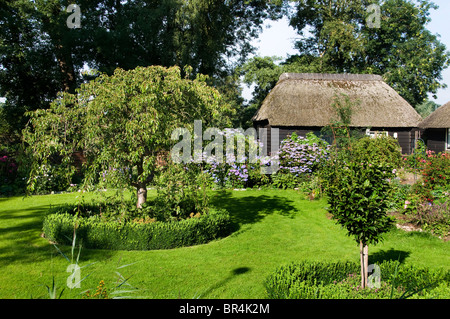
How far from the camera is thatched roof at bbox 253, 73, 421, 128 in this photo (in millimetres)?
18172

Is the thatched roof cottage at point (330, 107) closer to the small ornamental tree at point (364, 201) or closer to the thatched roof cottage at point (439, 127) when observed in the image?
the thatched roof cottage at point (439, 127)

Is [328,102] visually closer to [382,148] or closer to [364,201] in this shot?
[382,148]

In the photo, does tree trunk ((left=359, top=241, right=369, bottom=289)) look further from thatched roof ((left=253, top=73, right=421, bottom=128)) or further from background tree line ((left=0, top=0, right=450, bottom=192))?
thatched roof ((left=253, top=73, right=421, bottom=128))

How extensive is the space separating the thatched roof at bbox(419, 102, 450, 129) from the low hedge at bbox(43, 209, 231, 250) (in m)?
18.8

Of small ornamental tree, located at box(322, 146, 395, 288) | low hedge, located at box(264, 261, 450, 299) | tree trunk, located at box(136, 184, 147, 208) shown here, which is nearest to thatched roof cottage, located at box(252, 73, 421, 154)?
tree trunk, located at box(136, 184, 147, 208)

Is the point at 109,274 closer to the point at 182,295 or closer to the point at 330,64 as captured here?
the point at 182,295

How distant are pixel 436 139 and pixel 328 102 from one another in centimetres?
1021

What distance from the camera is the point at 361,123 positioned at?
62.1 feet

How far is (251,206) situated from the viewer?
11656 mm

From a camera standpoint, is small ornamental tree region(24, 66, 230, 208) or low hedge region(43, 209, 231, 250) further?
low hedge region(43, 209, 231, 250)

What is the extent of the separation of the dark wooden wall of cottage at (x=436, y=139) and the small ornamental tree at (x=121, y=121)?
20938 millimetres

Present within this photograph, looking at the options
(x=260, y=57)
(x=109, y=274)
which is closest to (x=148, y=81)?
(x=109, y=274)

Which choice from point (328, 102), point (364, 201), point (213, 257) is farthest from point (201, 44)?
point (364, 201)

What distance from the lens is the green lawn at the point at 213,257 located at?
555cm
